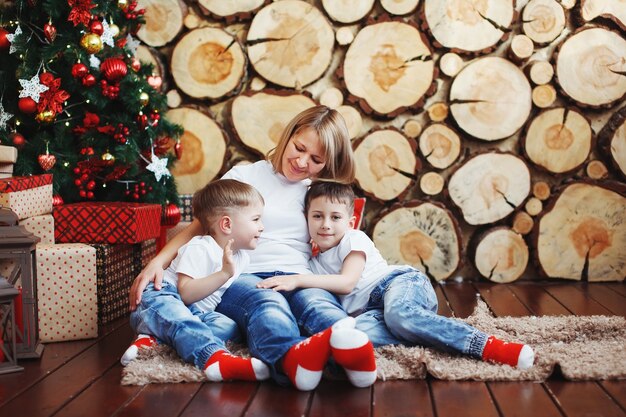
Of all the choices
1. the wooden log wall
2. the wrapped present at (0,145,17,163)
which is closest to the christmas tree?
the wrapped present at (0,145,17,163)

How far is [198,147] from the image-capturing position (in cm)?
322

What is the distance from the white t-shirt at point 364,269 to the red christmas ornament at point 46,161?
1095mm

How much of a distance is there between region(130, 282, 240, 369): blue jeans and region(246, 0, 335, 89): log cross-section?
4.65ft

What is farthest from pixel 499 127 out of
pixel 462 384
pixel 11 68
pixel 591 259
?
pixel 11 68

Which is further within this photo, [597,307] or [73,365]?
[597,307]

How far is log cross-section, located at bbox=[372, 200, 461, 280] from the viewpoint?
127 inches

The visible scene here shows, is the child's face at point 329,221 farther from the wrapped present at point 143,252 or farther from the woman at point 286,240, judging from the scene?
the wrapped present at point 143,252

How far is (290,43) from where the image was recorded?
3.19 metres

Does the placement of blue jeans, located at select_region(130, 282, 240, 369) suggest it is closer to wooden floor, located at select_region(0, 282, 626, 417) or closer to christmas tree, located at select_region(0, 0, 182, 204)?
wooden floor, located at select_region(0, 282, 626, 417)

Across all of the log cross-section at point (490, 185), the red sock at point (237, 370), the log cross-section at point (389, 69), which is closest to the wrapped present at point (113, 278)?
the red sock at point (237, 370)

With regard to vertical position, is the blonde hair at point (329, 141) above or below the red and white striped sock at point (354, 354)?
above

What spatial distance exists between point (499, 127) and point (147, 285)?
1.81 metres

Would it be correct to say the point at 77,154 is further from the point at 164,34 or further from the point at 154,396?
the point at 154,396

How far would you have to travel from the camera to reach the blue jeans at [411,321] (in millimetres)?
1844
